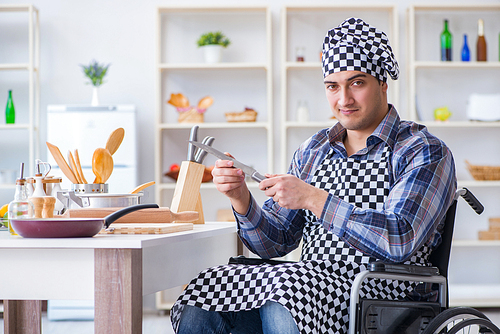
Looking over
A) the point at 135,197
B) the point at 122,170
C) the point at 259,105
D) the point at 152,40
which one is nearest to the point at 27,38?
the point at 152,40

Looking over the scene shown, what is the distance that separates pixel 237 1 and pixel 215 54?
1.71 ft

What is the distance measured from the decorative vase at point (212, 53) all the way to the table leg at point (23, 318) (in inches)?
96.0

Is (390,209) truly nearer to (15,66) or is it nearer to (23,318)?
(23,318)

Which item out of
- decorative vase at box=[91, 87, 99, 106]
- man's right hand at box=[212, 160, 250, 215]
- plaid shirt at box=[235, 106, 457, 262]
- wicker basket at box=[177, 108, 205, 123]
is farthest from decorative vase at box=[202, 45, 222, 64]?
man's right hand at box=[212, 160, 250, 215]

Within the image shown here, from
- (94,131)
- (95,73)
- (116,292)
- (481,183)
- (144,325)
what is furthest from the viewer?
(95,73)

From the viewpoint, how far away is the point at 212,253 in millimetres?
1586

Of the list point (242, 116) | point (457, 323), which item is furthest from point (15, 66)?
point (457, 323)

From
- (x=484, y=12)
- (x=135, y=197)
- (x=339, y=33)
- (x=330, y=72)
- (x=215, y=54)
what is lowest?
(x=135, y=197)

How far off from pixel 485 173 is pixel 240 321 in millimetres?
3055

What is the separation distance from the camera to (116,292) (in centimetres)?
100

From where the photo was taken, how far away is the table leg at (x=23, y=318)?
1.79m

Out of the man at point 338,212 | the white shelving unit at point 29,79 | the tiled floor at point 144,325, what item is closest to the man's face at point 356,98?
the man at point 338,212

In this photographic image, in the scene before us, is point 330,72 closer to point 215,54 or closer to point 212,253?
point 212,253

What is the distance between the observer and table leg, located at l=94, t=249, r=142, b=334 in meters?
1.00
